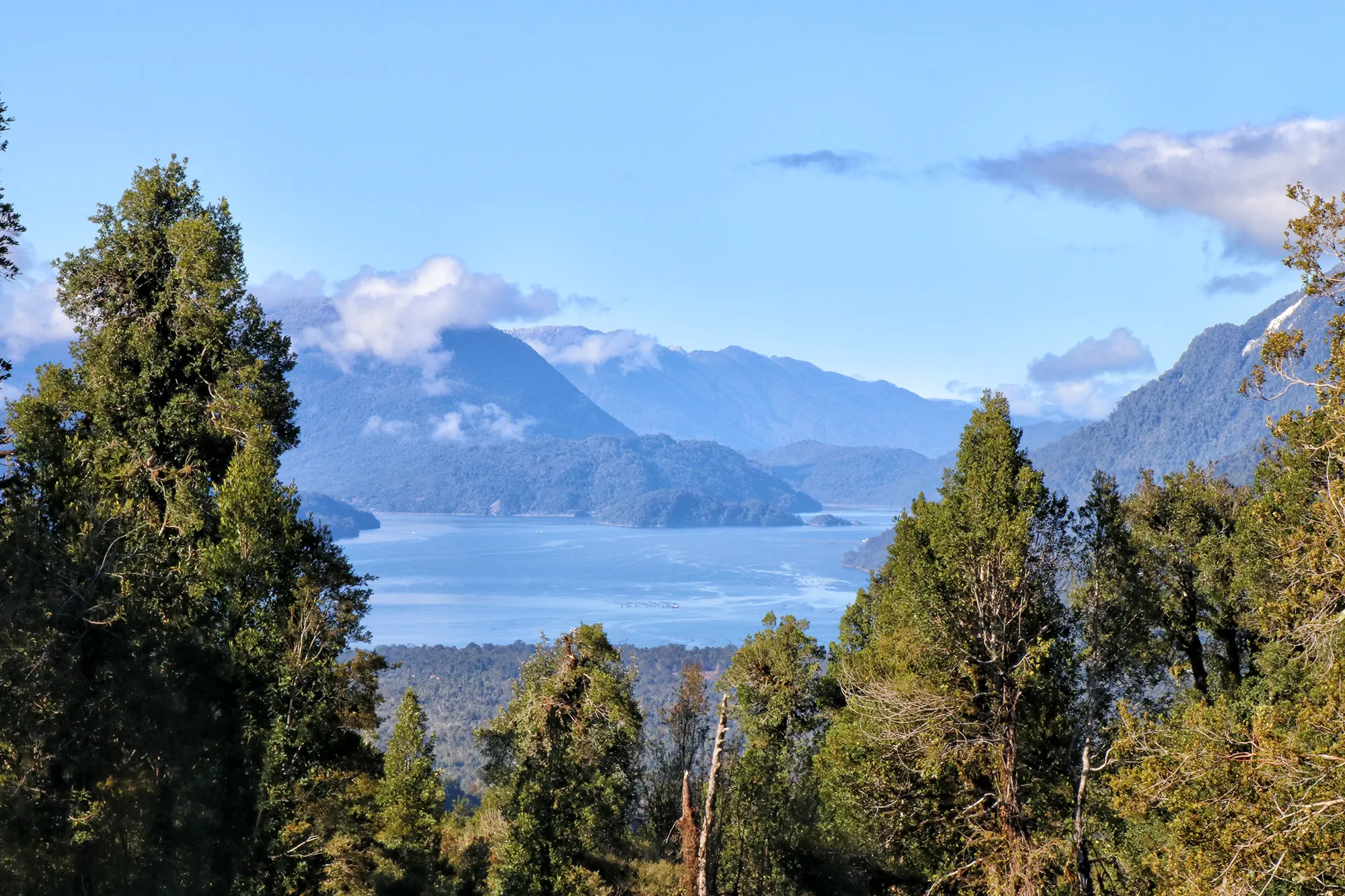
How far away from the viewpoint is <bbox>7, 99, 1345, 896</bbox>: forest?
8531 mm

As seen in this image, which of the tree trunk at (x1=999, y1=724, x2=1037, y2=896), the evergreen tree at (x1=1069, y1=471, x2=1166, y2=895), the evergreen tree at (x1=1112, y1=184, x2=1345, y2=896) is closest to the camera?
the evergreen tree at (x1=1112, y1=184, x2=1345, y2=896)

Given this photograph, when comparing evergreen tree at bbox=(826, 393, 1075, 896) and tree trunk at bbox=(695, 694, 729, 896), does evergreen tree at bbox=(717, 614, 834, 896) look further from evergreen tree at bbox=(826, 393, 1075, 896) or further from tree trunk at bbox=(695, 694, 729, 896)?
A: tree trunk at bbox=(695, 694, 729, 896)

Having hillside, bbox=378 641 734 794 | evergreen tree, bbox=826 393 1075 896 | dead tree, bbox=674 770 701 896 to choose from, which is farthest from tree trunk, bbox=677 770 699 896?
hillside, bbox=378 641 734 794

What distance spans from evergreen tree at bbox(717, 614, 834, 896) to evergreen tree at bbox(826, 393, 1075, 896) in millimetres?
4529

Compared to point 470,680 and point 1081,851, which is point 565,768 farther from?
point 470,680

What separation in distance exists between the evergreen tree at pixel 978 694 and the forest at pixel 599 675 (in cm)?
6

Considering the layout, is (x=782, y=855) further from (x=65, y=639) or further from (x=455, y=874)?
(x=65, y=639)

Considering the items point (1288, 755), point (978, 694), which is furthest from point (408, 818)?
point (1288, 755)

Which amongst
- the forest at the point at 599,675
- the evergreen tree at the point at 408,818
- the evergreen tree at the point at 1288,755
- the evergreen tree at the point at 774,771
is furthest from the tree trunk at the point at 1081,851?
the evergreen tree at the point at 408,818

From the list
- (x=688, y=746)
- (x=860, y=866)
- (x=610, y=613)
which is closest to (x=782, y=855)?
(x=860, y=866)

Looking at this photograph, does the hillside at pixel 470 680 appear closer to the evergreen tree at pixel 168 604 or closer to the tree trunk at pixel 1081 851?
the evergreen tree at pixel 168 604

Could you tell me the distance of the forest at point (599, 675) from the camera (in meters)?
8.53

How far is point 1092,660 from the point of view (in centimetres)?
1583

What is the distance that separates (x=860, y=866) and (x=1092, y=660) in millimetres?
7216
